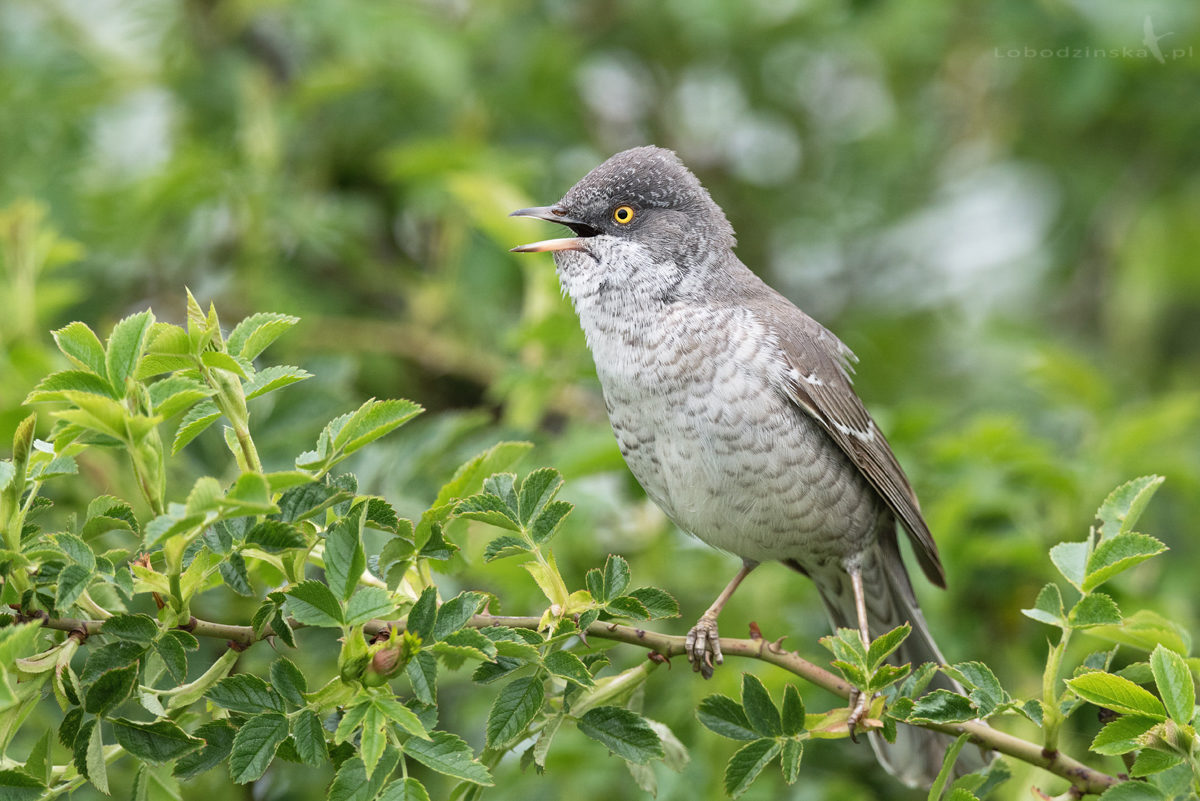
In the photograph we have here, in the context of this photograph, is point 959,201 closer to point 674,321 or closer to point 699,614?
point 699,614

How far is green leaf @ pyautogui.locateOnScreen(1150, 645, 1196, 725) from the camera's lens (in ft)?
6.66

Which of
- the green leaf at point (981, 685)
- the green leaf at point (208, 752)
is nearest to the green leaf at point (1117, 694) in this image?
the green leaf at point (981, 685)

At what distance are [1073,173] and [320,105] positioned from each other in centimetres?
354

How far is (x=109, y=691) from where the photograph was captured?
1.95 m

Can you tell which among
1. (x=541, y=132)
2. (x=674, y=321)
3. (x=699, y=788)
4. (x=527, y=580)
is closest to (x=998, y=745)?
(x=699, y=788)

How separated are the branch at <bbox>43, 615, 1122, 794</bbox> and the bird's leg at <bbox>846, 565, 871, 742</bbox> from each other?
61mm

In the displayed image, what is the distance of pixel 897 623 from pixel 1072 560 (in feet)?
4.93

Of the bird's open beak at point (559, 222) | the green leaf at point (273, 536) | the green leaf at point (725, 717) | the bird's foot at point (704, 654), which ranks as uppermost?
the bird's open beak at point (559, 222)

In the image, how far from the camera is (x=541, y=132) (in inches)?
222

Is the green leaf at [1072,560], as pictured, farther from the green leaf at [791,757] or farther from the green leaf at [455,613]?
the green leaf at [455,613]

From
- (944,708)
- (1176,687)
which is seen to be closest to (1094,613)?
(1176,687)

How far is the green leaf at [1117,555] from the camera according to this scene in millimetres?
2205

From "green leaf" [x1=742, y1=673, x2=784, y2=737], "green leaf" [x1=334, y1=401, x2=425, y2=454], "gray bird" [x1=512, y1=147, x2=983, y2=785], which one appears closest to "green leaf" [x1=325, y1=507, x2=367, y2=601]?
"green leaf" [x1=334, y1=401, x2=425, y2=454]

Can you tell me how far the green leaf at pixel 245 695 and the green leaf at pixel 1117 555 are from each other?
1.48 meters
